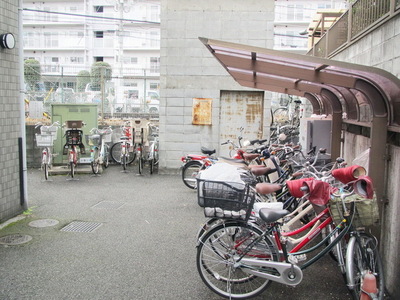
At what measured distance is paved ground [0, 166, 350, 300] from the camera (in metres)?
3.82

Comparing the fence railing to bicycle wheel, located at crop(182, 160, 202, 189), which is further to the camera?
→ bicycle wheel, located at crop(182, 160, 202, 189)

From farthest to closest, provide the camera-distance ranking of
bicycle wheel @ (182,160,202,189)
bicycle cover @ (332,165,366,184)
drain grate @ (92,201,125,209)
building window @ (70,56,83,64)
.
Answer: building window @ (70,56,83,64), bicycle wheel @ (182,160,202,189), drain grate @ (92,201,125,209), bicycle cover @ (332,165,366,184)

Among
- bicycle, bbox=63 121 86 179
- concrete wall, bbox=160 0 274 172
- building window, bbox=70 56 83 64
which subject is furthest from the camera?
building window, bbox=70 56 83 64

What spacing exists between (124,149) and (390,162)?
7.78 metres

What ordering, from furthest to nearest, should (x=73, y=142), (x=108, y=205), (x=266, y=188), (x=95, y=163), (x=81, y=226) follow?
1. (x=95, y=163)
2. (x=73, y=142)
3. (x=108, y=205)
4. (x=81, y=226)
5. (x=266, y=188)

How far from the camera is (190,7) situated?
33.0 feet

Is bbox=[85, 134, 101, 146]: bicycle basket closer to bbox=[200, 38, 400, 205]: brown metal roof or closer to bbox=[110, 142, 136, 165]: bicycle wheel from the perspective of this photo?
bbox=[110, 142, 136, 165]: bicycle wheel

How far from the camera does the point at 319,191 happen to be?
11.0ft

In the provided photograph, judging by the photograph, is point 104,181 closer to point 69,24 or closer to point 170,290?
point 170,290

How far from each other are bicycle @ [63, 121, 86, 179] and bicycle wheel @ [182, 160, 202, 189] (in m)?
2.99

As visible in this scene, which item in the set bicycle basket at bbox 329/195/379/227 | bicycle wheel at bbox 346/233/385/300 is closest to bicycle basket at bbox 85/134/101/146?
bicycle basket at bbox 329/195/379/227

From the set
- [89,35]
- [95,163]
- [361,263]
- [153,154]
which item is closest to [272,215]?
[361,263]

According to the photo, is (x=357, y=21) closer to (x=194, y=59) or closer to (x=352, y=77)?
(x=352, y=77)

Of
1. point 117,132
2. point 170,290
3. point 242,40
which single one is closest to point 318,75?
point 170,290
